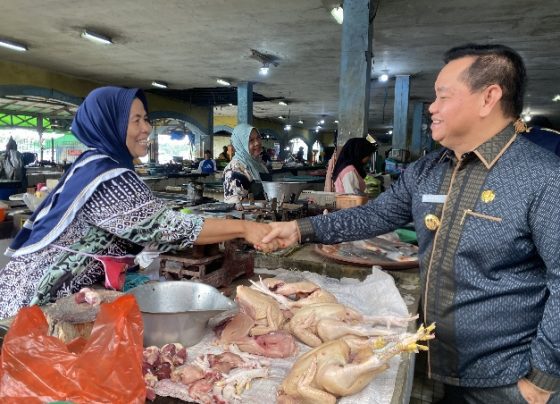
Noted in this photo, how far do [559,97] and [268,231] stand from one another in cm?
1857

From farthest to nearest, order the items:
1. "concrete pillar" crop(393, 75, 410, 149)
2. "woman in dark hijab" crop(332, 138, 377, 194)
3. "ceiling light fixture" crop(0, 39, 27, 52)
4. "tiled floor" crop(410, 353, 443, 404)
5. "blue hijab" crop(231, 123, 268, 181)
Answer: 1. "concrete pillar" crop(393, 75, 410, 149)
2. "ceiling light fixture" crop(0, 39, 27, 52)
3. "blue hijab" crop(231, 123, 268, 181)
4. "woman in dark hijab" crop(332, 138, 377, 194)
5. "tiled floor" crop(410, 353, 443, 404)

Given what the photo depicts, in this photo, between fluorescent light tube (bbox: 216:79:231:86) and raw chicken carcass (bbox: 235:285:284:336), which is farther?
fluorescent light tube (bbox: 216:79:231:86)

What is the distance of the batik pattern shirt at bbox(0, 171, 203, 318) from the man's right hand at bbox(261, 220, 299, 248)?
21.8 inches

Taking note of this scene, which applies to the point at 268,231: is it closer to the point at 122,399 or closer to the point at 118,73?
the point at 122,399

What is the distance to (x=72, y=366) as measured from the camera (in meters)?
1.13

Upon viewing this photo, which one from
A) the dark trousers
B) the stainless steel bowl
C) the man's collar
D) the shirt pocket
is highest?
the man's collar

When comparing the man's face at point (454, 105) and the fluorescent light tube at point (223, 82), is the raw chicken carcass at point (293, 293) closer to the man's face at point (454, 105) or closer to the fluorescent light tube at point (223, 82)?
the man's face at point (454, 105)

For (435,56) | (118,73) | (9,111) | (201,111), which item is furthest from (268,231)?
(9,111)

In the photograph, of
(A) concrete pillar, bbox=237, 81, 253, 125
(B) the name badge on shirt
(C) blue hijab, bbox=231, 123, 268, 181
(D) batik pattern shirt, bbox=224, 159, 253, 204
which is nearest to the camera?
(B) the name badge on shirt

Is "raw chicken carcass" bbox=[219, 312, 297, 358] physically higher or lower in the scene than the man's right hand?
lower

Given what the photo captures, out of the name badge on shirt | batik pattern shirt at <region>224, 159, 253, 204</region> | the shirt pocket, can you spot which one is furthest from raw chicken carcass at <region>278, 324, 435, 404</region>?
batik pattern shirt at <region>224, 159, 253, 204</region>

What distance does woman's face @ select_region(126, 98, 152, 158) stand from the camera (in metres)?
2.30

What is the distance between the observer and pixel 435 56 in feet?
36.0

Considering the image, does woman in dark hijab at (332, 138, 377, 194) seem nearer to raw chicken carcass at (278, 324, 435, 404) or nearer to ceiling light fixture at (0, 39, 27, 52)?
raw chicken carcass at (278, 324, 435, 404)
